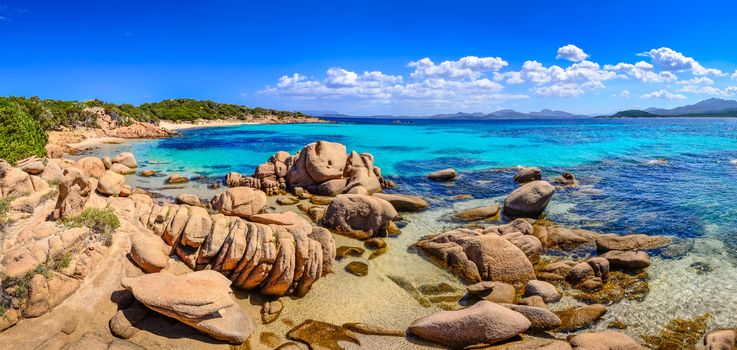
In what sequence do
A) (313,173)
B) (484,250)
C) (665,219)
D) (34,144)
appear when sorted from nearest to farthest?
(484,250) → (665,219) → (313,173) → (34,144)

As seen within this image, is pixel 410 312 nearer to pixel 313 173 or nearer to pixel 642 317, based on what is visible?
pixel 642 317

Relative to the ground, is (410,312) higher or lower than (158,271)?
lower

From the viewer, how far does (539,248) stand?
606 inches

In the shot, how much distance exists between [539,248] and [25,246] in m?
16.6

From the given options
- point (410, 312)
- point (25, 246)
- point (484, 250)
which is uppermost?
point (25, 246)

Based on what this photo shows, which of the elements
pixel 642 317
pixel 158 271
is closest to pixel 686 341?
pixel 642 317

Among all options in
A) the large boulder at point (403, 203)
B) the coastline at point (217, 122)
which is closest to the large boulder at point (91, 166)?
the large boulder at point (403, 203)

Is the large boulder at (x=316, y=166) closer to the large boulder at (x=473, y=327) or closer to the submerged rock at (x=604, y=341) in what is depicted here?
the large boulder at (x=473, y=327)

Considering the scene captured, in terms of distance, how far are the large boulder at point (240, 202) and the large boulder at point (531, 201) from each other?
1328 centimetres

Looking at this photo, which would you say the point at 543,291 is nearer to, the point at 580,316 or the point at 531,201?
the point at 580,316

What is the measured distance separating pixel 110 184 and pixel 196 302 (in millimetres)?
12706

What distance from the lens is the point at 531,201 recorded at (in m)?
20.4

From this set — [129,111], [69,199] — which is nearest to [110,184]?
[69,199]

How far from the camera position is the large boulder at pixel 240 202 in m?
19.4
